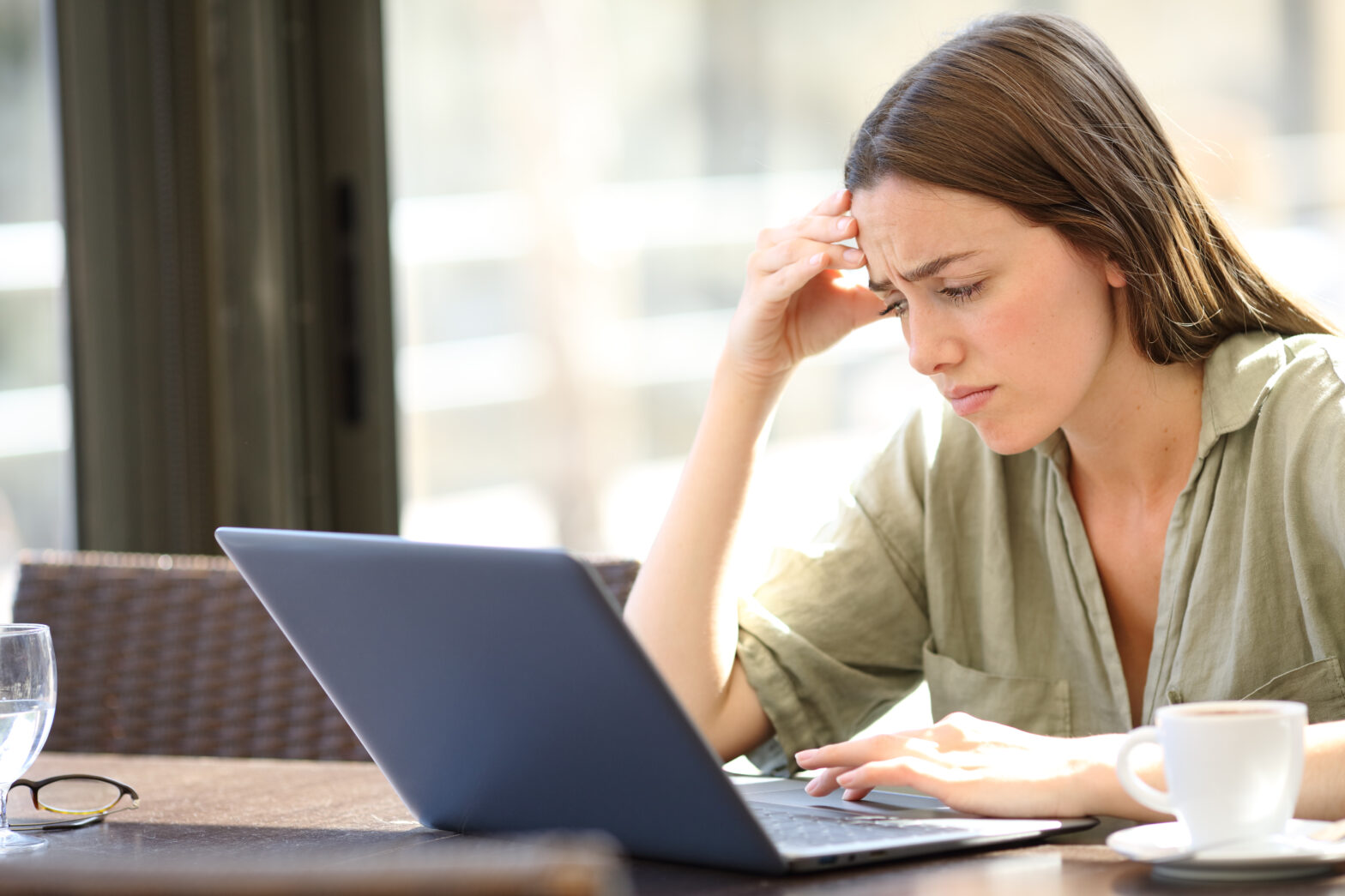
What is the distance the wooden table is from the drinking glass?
0.18 feet

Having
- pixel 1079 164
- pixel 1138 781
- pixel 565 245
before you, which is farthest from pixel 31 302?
pixel 1138 781

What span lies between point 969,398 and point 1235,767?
532mm

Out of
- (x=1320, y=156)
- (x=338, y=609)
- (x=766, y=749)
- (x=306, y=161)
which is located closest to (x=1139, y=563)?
(x=766, y=749)

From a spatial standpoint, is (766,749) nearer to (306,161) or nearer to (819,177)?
(819,177)

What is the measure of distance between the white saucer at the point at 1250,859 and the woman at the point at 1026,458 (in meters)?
0.25

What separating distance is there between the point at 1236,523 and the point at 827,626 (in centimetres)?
40

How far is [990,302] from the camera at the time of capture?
1.25 meters

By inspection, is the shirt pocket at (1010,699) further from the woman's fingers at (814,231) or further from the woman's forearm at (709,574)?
the woman's fingers at (814,231)

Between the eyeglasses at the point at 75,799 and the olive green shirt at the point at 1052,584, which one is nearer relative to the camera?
the eyeglasses at the point at 75,799

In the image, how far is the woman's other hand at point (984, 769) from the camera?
0.96 m

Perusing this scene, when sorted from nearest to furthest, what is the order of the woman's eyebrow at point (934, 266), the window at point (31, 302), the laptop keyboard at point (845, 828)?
1. the laptop keyboard at point (845, 828)
2. the woman's eyebrow at point (934, 266)
3. the window at point (31, 302)

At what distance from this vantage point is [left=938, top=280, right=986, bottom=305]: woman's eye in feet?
4.10

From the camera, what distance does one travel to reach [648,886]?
32.9 inches

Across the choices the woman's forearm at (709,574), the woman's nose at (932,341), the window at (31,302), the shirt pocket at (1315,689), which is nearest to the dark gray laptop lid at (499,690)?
the woman's forearm at (709,574)
